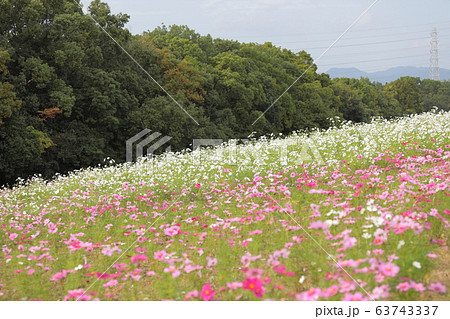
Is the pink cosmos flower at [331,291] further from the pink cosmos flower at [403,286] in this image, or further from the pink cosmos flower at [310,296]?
the pink cosmos flower at [403,286]

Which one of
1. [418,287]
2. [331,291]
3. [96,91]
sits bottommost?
[331,291]

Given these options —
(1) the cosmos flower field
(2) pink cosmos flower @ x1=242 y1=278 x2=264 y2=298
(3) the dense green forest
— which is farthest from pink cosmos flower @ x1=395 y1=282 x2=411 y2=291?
(3) the dense green forest

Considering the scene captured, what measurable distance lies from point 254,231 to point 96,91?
2226 centimetres

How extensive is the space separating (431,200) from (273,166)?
422 centimetres

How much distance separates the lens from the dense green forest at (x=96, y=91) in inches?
835

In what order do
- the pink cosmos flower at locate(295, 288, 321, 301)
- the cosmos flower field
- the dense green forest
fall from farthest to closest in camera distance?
1. the dense green forest
2. the cosmos flower field
3. the pink cosmos flower at locate(295, 288, 321, 301)

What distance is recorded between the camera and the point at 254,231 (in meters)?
4.71

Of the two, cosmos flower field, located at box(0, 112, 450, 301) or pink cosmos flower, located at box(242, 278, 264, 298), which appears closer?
pink cosmos flower, located at box(242, 278, 264, 298)

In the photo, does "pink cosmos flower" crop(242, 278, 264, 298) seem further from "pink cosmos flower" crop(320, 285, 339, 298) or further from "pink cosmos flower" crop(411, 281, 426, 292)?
"pink cosmos flower" crop(411, 281, 426, 292)

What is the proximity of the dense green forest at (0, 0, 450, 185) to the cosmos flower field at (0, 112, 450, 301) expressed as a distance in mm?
11994

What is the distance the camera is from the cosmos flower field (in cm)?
385

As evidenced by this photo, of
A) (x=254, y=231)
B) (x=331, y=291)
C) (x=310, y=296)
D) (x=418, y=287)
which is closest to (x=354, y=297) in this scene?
(x=331, y=291)

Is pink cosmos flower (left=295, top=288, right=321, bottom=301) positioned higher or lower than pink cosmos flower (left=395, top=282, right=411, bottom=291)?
higher

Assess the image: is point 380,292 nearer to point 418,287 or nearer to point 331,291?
point 418,287
